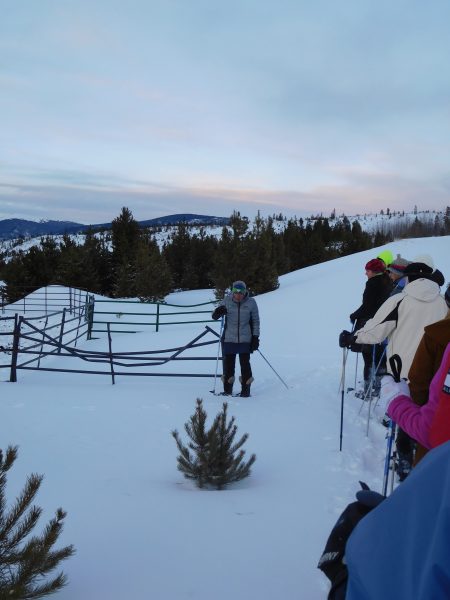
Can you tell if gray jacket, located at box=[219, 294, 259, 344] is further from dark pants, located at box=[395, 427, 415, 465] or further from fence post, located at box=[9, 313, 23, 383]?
fence post, located at box=[9, 313, 23, 383]

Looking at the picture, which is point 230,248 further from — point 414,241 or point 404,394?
point 404,394

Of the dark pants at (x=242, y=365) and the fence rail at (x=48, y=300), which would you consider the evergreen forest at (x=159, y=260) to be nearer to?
the fence rail at (x=48, y=300)

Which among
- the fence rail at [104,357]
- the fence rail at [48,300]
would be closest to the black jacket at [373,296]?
the fence rail at [104,357]

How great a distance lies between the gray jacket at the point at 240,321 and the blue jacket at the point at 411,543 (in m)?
6.46

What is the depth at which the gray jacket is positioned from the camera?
7.59 meters

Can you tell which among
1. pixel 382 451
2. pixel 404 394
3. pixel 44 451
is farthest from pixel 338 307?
pixel 404 394

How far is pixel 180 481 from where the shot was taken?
4.39m

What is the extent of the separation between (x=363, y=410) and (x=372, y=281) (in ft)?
6.09

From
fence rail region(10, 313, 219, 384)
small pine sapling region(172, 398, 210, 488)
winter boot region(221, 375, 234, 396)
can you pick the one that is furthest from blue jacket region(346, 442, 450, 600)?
fence rail region(10, 313, 219, 384)

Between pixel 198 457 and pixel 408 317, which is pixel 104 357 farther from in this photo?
pixel 408 317

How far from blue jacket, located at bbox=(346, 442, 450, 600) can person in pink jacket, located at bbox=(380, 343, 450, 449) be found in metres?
1.12

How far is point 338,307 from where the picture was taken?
58.0 feet

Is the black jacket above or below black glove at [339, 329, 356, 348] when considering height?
above

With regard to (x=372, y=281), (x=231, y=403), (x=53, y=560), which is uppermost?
(x=372, y=281)
